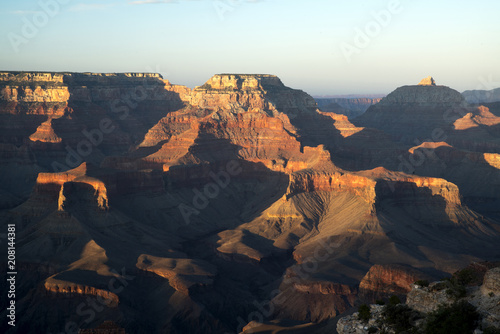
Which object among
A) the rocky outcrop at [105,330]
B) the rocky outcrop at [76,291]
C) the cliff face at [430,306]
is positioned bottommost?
the rocky outcrop at [76,291]

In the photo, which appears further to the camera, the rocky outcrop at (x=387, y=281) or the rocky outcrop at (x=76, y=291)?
the rocky outcrop at (x=76, y=291)

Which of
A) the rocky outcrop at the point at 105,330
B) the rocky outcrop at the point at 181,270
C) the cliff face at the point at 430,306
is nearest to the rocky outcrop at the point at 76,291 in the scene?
the rocky outcrop at the point at 181,270

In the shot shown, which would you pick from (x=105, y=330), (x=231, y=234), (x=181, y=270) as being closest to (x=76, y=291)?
(x=181, y=270)

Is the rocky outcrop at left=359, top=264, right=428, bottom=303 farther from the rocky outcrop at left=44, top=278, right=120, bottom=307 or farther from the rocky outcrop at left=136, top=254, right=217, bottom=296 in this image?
the rocky outcrop at left=44, top=278, right=120, bottom=307

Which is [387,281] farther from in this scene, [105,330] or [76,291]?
[76,291]

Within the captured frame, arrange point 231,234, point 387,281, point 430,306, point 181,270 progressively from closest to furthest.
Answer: point 430,306 < point 387,281 < point 181,270 < point 231,234

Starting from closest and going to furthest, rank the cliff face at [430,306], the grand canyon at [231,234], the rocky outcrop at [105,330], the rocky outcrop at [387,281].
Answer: the cliff face at [430,306] → the rocky outcrop at [105,330] → the rocky outcrop at [387,281] → the grand canyon at [231,234]

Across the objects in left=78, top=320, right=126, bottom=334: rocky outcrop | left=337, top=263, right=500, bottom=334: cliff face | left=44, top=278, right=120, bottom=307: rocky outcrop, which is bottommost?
left=44, top=278, right=120, bottom=307: rocky outcrop

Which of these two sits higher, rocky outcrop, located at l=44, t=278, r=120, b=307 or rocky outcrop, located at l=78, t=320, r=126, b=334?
rocky outcrop, located at l=78, t=320, r=126, b=334

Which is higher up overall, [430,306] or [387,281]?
[430,306]

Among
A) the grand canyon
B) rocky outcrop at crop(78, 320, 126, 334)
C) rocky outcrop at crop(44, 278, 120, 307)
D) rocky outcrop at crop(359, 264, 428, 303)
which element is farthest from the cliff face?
rocky outcrop at crop(44, 278, 120, 307)

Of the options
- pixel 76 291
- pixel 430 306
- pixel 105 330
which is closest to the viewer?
pixel 430 306

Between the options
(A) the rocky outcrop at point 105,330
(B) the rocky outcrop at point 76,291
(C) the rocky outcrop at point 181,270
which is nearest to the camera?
(A) the rocky outcrop at point 105,330

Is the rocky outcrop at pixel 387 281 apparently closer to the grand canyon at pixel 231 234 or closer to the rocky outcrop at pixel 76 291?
the grand canyon at pixel 231 234
